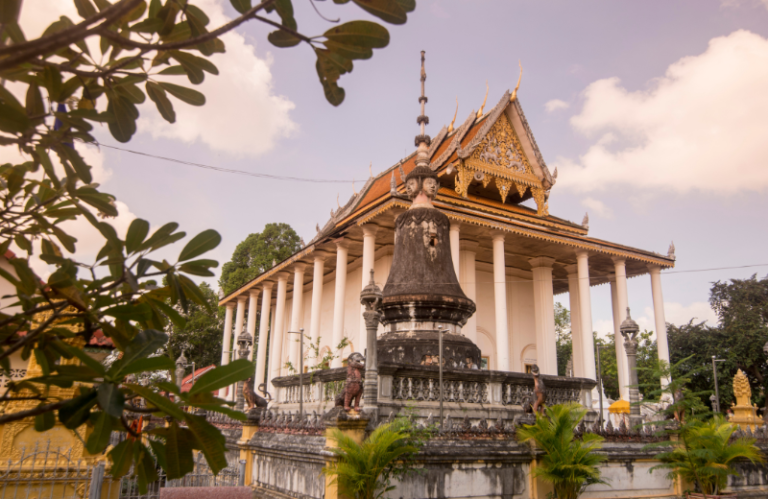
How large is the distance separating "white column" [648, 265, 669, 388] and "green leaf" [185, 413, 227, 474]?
20.3m

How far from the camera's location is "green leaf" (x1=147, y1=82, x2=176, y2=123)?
1940 mm

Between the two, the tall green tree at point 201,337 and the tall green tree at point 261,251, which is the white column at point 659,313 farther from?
the tall green tree at point 201,337

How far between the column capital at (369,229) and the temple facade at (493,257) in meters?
0.03

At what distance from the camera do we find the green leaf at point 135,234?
1638mm

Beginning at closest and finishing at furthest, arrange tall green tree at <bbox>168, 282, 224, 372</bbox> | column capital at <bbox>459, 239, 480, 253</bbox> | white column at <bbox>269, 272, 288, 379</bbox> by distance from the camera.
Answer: column capital at <bbox>459, 239, 480, 253</bbox>
white column at <bbox>269, 272, 288, 379</bbox>
tall green tree at <bbox>168, 282, 224, 372</bbox>

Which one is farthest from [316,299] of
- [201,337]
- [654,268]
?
[201,337]

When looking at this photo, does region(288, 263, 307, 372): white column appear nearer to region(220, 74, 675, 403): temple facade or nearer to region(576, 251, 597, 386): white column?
region(220, 74, 675, 403): temple facade

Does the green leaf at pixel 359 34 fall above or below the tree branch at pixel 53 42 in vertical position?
above

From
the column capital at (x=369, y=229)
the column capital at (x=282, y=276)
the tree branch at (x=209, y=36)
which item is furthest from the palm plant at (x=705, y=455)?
the column capital at (x=282, y=276)

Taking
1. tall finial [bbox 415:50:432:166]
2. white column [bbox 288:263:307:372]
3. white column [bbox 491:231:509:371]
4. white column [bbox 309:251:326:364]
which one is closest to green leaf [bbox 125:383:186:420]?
tall finial [bbox 415:50:432:166]

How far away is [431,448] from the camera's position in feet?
21.0

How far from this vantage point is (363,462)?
5688mm

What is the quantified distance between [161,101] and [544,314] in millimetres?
20403

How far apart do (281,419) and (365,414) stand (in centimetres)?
165
